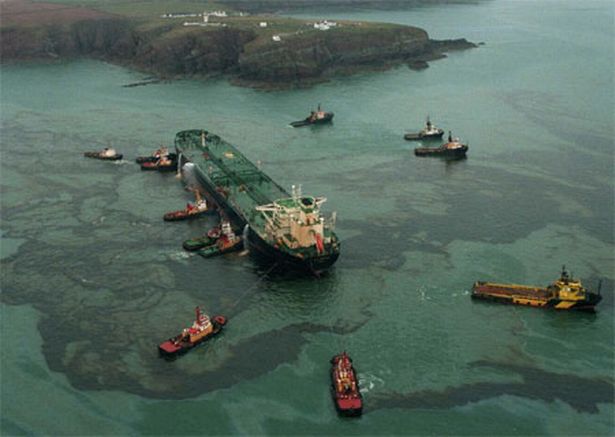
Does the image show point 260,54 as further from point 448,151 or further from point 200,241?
point 200,241

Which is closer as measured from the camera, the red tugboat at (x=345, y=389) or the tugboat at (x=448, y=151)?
the red tugboat at (x=345, y=389)

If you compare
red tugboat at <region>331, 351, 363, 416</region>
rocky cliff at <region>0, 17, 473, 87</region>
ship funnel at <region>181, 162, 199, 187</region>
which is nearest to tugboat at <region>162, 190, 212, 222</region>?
ship funnel at <region>181, 162, 199, 187</region>

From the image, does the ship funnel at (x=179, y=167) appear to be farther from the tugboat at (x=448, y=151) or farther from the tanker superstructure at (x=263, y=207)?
the tugboat at (x=448, y=151)

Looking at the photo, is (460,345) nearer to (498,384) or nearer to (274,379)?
(498,384)

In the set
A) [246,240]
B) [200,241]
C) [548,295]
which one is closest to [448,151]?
[246,240]

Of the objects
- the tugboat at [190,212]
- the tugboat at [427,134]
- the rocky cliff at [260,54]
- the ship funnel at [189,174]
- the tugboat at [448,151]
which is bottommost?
the tugboat at [190,212]

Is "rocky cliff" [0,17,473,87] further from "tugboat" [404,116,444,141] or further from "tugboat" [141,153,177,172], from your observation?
"tugboat" [141,153,177,172]

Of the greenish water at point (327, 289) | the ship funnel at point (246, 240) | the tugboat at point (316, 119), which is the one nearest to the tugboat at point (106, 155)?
the greenish water at point (327, 289)
